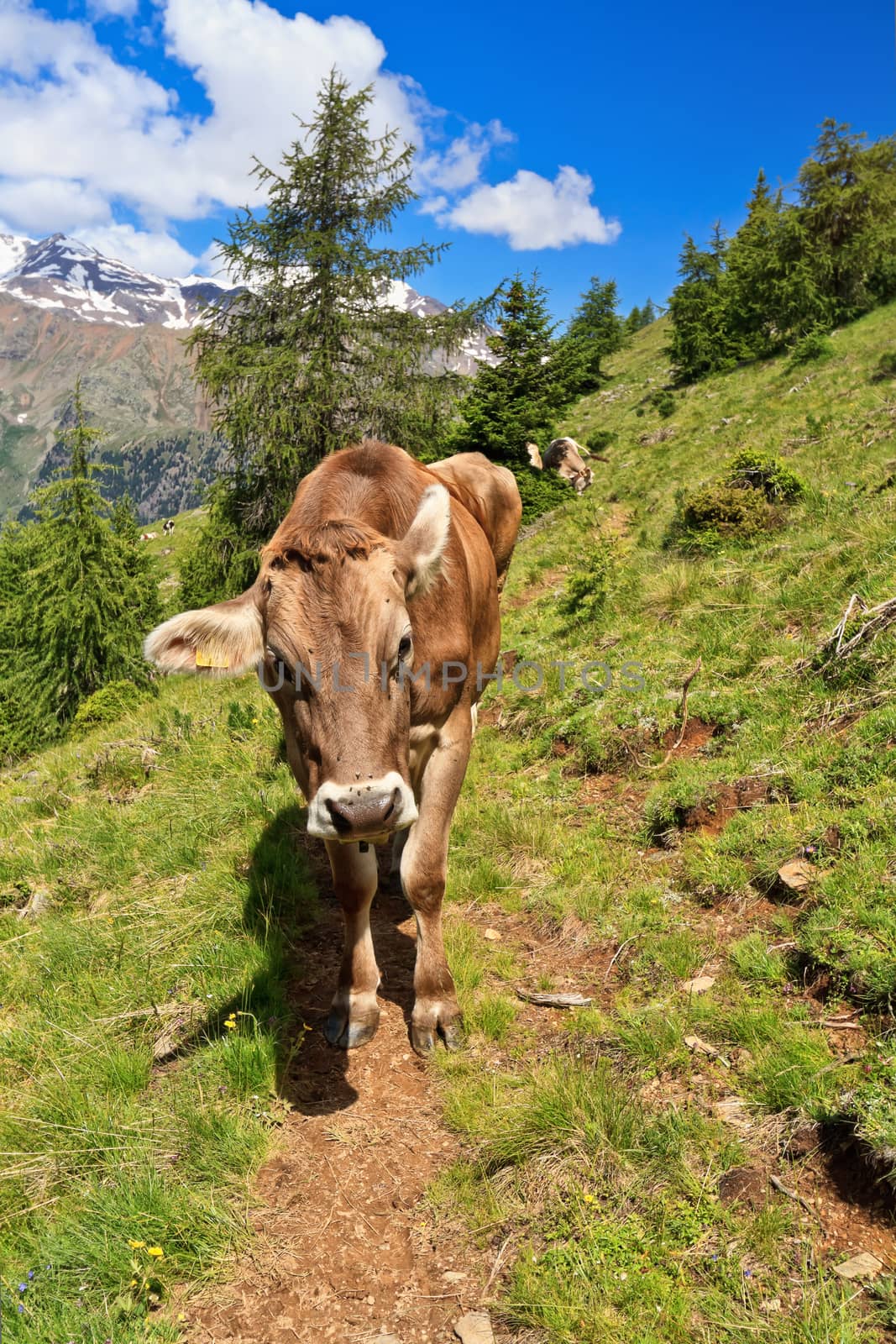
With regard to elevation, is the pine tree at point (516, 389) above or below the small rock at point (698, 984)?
above

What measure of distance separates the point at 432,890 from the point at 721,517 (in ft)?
25.4

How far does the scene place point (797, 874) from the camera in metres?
4.19

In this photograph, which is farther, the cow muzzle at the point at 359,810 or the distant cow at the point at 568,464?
the distant cow at the point at 568,464

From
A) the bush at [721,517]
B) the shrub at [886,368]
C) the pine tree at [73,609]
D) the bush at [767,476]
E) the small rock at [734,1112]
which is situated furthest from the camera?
the pine tree at [73,609]

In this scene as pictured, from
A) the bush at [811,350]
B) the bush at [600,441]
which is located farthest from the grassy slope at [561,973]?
the bush at [600,441]

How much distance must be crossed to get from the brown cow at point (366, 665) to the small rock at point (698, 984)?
1.28 meters

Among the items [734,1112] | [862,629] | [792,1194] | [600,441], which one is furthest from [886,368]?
[792,1194]

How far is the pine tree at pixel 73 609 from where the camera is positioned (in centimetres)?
2120

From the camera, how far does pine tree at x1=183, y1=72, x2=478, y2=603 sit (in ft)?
51.0

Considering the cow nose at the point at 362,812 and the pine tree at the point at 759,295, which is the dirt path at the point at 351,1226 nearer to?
the cow nose at the point at 362,812

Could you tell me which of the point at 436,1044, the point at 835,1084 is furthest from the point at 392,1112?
the point at 835,1084

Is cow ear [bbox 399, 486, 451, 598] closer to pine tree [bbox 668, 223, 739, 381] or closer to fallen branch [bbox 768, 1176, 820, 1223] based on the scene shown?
fallen branch [bbox 768, 1176, 820, 1223]

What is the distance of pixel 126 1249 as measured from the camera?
269 centimetres

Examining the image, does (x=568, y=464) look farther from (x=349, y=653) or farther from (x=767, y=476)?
(x=349, y=653)
